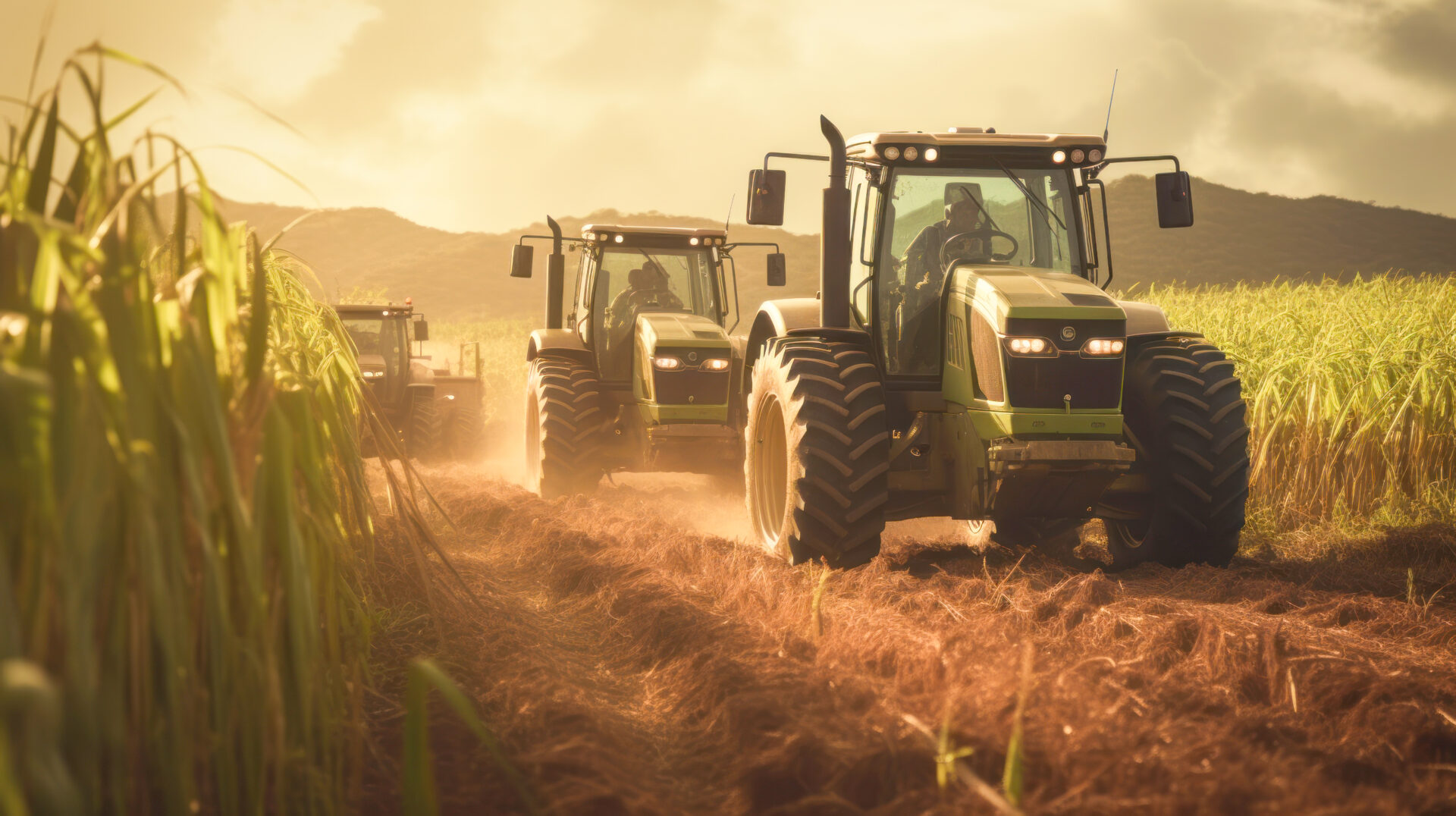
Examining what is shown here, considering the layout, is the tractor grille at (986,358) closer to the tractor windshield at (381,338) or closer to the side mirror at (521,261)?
the side mirror at (521,261)

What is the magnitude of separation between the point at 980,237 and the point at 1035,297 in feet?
3.23

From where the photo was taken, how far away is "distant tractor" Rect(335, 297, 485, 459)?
1181 cm

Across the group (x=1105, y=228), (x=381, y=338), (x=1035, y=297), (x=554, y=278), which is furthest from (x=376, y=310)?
(x=1035, y=297)

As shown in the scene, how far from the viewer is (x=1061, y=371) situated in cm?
473

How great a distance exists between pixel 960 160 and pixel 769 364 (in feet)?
4.94

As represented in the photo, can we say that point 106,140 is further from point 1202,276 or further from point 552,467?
point 1202,276

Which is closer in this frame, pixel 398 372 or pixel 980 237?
pixel 980 237

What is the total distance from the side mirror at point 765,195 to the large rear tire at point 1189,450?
6.62ft

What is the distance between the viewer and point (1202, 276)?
52.0m

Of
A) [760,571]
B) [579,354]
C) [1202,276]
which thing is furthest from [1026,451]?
[1202,276]

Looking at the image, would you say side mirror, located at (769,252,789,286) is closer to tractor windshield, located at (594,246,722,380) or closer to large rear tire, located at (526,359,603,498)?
tractor windshield, located at (594,246,722,380)

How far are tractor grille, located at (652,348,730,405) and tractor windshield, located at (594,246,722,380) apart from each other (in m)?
1.14

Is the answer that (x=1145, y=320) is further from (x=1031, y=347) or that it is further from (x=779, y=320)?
(x=779, y=320)

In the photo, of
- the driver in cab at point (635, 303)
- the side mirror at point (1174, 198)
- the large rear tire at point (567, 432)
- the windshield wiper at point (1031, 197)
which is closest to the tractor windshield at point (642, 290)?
the driver in cab at point (635, 303)
